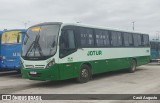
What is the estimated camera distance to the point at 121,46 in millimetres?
20312

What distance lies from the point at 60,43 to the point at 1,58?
5.83m

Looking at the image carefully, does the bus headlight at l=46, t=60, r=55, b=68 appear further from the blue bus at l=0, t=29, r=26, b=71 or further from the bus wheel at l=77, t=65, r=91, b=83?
the blue bus at l=0, t=29, r=26, b=71

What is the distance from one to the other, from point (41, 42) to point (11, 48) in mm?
4487

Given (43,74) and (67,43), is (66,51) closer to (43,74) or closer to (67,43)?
(67,43)

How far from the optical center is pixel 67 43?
579 inches

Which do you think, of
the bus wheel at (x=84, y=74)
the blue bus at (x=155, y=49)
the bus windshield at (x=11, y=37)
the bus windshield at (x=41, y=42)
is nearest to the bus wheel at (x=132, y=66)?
the bus wheel at (x=84, y=74)

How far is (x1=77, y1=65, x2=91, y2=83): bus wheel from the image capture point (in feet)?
51.3

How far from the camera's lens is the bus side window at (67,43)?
1430 centimetres

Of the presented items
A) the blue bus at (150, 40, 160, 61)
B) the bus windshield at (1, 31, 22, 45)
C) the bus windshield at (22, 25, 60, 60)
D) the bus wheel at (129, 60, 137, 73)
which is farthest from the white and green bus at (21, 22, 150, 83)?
the blue bus at (150, 40, 160, 61)

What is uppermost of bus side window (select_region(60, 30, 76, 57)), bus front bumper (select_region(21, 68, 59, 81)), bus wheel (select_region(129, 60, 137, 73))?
bus side window (select_region(60, 30, 76, 57))

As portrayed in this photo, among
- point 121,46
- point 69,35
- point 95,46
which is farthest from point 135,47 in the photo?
point 69,35

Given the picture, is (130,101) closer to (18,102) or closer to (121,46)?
(18,102)

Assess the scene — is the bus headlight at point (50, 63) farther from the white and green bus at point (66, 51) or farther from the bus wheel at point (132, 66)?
the bus wheel at point (132, 66)

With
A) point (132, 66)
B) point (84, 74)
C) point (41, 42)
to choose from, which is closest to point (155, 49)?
point (132, 66)
